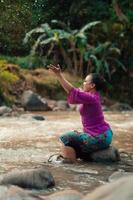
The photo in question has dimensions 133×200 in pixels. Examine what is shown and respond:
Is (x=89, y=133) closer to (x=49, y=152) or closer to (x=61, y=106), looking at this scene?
(x=49, y=152)

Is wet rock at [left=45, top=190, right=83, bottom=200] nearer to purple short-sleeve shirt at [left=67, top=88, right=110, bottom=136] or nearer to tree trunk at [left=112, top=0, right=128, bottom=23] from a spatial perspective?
purple short-sleeve shirt at [left=67, top=88, right=110, bottom=136]

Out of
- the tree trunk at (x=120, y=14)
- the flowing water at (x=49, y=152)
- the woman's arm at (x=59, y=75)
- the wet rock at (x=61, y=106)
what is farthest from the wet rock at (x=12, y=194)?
the tree trunk at (x=120, y=14)

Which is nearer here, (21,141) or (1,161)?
(1,161)

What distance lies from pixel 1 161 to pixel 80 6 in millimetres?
15665

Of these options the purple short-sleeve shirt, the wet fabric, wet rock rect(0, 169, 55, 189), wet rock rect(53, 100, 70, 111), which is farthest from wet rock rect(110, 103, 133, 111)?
wet rock rect(0, 169, 55, 189)

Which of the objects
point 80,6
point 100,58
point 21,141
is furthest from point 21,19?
point 80,6

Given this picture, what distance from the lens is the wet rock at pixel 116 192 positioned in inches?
31.0

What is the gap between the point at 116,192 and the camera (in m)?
0.79

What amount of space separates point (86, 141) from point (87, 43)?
13509mm

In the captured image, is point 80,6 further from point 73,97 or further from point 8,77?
point 73,97

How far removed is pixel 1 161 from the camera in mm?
5211

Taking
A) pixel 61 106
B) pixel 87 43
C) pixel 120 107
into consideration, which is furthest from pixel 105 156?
pixel 87 43

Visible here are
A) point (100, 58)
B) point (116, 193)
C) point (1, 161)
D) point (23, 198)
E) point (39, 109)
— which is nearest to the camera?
point (116, 193)

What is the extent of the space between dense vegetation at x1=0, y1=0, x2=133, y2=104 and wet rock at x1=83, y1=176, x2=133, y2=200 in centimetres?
1633
